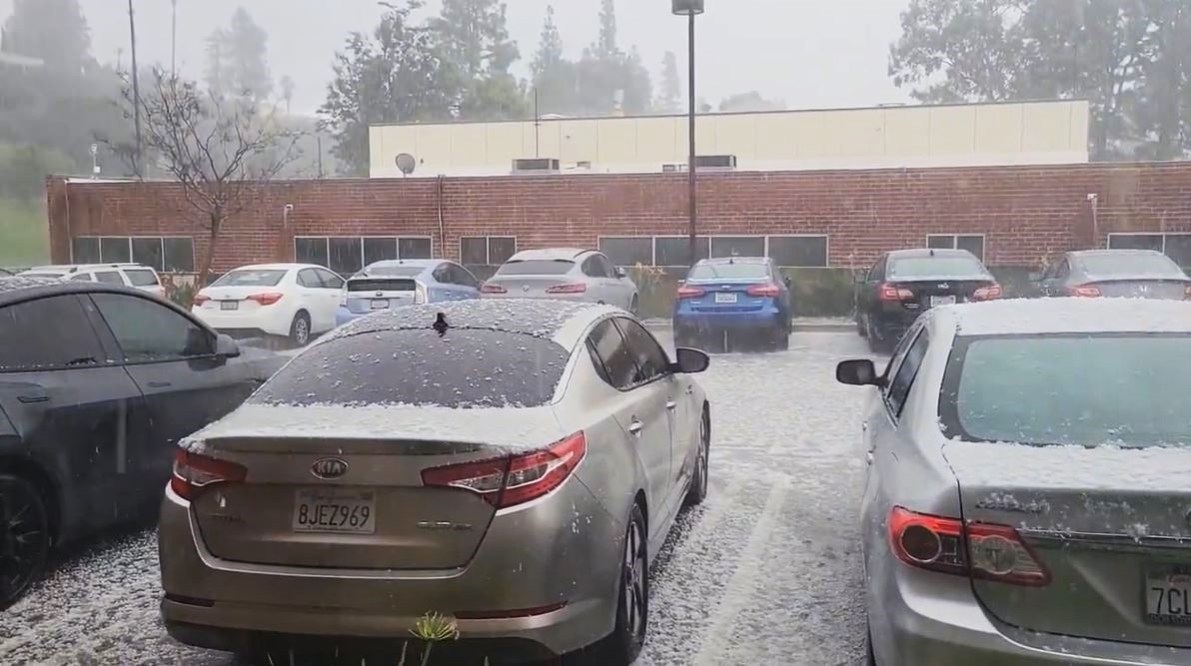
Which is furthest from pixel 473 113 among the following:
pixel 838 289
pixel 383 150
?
pixel 838 289

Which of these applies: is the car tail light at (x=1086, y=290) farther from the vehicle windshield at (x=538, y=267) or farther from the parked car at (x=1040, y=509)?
the parked car at (x=1040, y=509)

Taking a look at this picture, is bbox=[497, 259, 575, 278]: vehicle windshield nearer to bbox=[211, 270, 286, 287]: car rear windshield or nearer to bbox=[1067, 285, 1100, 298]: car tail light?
bbox=[211, 270, 286, 287]: car rear windshield

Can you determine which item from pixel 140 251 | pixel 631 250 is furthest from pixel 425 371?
pixel 140 251

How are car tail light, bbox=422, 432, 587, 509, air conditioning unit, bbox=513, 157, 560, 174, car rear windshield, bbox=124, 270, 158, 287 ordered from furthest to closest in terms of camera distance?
air conditioning unit, bbox=513, 157, 560, 174
car rear windshield, bbox=124, 270, 158, 287
car tail light, bbox=422, 432, 587, 509

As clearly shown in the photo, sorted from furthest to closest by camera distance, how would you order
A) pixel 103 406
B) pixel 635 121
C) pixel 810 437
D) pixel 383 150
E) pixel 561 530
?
1. pixel 383 150
2. pixel 635 121
3. pixel 810 437
4. pixel 103 406
5. pixel 561 530

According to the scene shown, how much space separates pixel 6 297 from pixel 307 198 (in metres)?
20.8

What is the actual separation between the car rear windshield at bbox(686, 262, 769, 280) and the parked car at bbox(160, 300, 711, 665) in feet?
36.3

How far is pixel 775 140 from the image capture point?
101 feet

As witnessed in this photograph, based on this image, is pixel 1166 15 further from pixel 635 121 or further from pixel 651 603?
pixel 651 603

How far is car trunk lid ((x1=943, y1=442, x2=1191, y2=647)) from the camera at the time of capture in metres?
2.77

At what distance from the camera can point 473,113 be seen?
6544cm

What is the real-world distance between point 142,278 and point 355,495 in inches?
771

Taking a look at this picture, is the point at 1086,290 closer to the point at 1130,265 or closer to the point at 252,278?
the point at 1130,265

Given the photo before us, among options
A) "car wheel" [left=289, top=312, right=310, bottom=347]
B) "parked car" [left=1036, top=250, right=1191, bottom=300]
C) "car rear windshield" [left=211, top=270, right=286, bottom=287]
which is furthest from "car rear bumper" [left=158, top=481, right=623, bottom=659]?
"car rear windshield" [left=211, top=270, right=286, bottom=287]
